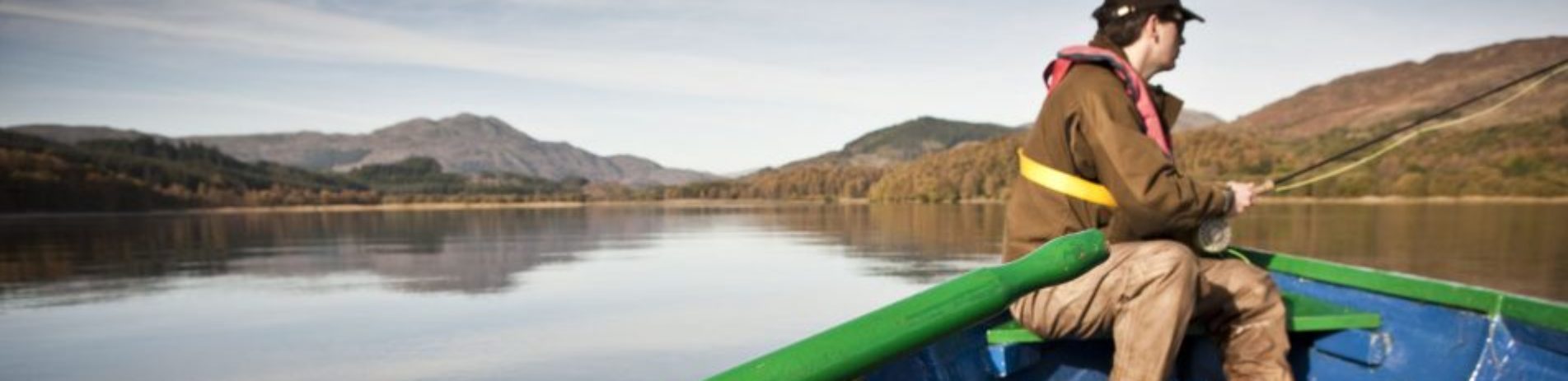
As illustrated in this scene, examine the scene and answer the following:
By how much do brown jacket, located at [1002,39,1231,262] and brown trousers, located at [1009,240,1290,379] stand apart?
129mm

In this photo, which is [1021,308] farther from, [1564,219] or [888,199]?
[888,199]

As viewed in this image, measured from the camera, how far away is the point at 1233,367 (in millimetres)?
3750

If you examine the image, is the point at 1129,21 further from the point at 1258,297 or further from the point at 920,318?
the point at 920,318

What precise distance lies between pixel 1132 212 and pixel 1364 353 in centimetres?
162

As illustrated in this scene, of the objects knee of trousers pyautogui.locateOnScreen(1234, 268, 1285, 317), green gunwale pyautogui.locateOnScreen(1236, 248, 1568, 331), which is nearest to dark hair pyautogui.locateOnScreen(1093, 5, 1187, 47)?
knee of trousers pyautogui.locateOnScreen(1234, 268, 1285, 317)

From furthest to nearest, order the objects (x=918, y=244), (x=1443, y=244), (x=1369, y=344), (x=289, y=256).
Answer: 1. (x=289, y=256)
2. (x=918, y=244)
3. (x=1443, y=244)
4. (x=1369, y=344)

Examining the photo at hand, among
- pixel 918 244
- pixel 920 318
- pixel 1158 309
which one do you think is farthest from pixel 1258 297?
pixel 918 244

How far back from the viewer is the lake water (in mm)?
14047

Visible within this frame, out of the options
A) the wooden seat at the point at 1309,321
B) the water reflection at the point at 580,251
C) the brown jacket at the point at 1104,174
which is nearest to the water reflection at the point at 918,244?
the water reflection at the point at 580,251

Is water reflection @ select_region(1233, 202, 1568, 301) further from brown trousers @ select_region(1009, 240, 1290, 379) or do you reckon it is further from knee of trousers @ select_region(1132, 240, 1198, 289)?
knee of trousers @ select_region(1132, 240, 1198, 289)

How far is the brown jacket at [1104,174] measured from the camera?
3176 millimetres

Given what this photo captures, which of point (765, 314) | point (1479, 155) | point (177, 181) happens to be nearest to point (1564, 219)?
point (765, 314)

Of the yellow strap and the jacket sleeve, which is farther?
the yellow strap

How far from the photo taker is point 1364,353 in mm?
4016
